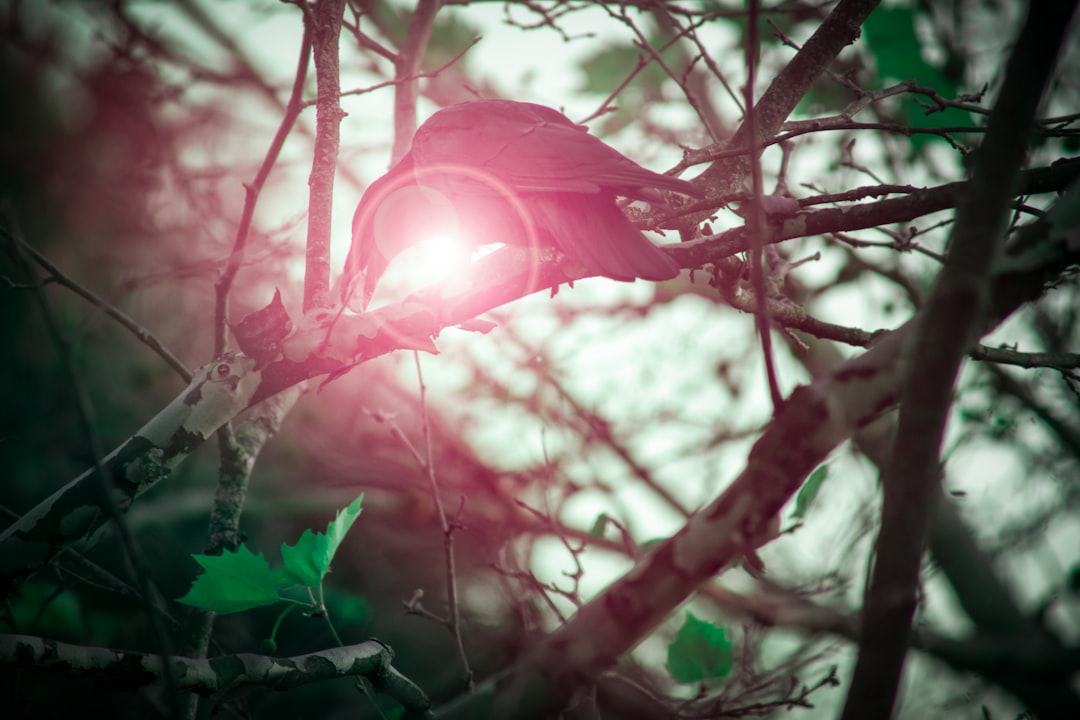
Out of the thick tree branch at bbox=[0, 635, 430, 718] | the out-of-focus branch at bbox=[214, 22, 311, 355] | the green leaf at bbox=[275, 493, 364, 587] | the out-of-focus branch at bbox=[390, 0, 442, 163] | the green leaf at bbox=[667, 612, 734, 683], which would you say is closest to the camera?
the thick tree branch at bbox=[0, 635, 430, 718]

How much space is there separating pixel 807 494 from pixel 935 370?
2.34 feet

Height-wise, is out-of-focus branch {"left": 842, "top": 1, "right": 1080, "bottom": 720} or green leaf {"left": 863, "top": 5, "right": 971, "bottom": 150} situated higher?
green leaf {"left": 863, "top": 5, "right": 971, "bottom": 150}

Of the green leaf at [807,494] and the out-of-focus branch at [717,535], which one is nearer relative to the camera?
the out-of-focus branch at [717,535]

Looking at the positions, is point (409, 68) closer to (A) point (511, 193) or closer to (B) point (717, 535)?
(A) point (511, 193)

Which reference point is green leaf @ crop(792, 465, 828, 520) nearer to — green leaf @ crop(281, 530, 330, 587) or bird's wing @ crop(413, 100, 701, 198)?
bird's wing @ crop(413, 100, 701, 198)

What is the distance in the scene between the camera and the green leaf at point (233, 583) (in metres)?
1.23

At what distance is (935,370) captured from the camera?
0.90m

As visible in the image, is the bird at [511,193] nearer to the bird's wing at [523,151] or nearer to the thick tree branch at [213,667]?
the bird's wing at [523,151]

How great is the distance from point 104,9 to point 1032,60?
10.2 feet

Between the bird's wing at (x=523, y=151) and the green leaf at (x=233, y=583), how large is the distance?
121 centimetres

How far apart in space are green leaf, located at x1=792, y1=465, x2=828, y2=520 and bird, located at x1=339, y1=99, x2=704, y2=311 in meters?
0.61

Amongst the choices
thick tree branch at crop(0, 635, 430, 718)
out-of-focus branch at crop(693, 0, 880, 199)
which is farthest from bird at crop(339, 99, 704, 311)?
thick tree branch at crop(0, 635, 430, 718)

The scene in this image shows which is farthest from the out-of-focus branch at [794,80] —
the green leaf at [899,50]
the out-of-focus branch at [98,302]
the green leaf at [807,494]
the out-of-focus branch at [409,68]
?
the green leaf at [899,50]

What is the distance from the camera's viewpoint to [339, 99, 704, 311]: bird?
64.6 inches
